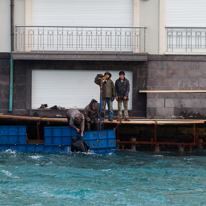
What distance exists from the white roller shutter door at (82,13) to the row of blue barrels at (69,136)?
558 cm

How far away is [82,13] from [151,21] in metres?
3.08

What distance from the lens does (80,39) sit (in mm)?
18312

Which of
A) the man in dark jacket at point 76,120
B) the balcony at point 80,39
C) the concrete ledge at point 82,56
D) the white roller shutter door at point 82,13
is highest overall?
the white roller shutter door at point 82,13

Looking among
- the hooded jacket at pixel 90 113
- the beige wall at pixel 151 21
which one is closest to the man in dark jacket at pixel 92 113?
the hooded jacket at pixel 90 113

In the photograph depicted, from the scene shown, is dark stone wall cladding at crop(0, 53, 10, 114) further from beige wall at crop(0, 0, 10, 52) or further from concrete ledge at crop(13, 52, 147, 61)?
concrete ledge at crop(13, 52, 147, 61)

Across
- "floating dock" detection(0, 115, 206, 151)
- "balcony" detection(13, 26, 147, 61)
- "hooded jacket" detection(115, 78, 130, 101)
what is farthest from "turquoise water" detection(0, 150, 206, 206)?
"balcony" detection(13, 26, 147, 61)

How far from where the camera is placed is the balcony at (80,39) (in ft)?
59.2

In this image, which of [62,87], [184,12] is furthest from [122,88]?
[184,12]

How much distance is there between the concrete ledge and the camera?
1742 cm

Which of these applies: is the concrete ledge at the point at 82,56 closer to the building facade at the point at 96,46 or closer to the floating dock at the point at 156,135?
the building facade at the point at 96,46

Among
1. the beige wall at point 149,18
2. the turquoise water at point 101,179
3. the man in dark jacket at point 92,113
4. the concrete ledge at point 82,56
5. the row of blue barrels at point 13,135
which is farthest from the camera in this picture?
the beige wall at point 149,18

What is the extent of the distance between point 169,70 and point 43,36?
18.9ft

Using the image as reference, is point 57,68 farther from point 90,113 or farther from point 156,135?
point 156,135

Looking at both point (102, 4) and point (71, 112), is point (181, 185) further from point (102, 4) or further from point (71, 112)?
point (102, 4)
